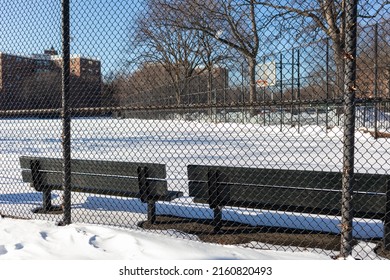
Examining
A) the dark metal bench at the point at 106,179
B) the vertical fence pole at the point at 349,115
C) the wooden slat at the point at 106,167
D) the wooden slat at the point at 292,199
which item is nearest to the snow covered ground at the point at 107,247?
the vertical fence pole at the point at 349,115

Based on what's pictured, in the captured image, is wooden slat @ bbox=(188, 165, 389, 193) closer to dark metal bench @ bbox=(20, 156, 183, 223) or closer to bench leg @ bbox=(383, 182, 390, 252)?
bench leg @ bbox=(383, 182, 390, 252)

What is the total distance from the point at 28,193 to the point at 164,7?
396 centimetres

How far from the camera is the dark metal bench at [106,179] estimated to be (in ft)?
15.8

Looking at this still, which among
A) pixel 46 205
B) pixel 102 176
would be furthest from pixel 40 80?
pixel 102 176

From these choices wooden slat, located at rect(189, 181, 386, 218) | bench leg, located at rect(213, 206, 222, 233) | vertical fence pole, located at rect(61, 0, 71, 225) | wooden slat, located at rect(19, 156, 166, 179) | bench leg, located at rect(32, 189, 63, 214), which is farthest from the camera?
bench leg, located at rect(32, 189, 63, 214)

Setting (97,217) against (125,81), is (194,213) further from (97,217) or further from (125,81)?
(125,81)

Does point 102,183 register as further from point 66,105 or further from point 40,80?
point 40,80

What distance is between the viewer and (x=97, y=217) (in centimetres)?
508

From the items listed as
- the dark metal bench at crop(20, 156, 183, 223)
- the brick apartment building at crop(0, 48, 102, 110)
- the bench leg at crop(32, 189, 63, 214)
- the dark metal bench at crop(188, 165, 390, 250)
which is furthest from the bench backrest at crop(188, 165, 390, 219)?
the brick apartment building at crop(0, 48, 102, 110)

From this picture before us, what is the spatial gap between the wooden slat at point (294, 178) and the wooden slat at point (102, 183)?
1.91 feet

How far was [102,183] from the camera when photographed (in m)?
5.16

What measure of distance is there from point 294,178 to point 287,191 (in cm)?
16

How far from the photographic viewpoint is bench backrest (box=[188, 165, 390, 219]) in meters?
3.90

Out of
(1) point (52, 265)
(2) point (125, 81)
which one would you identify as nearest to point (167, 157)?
(2) point (125, 81)
